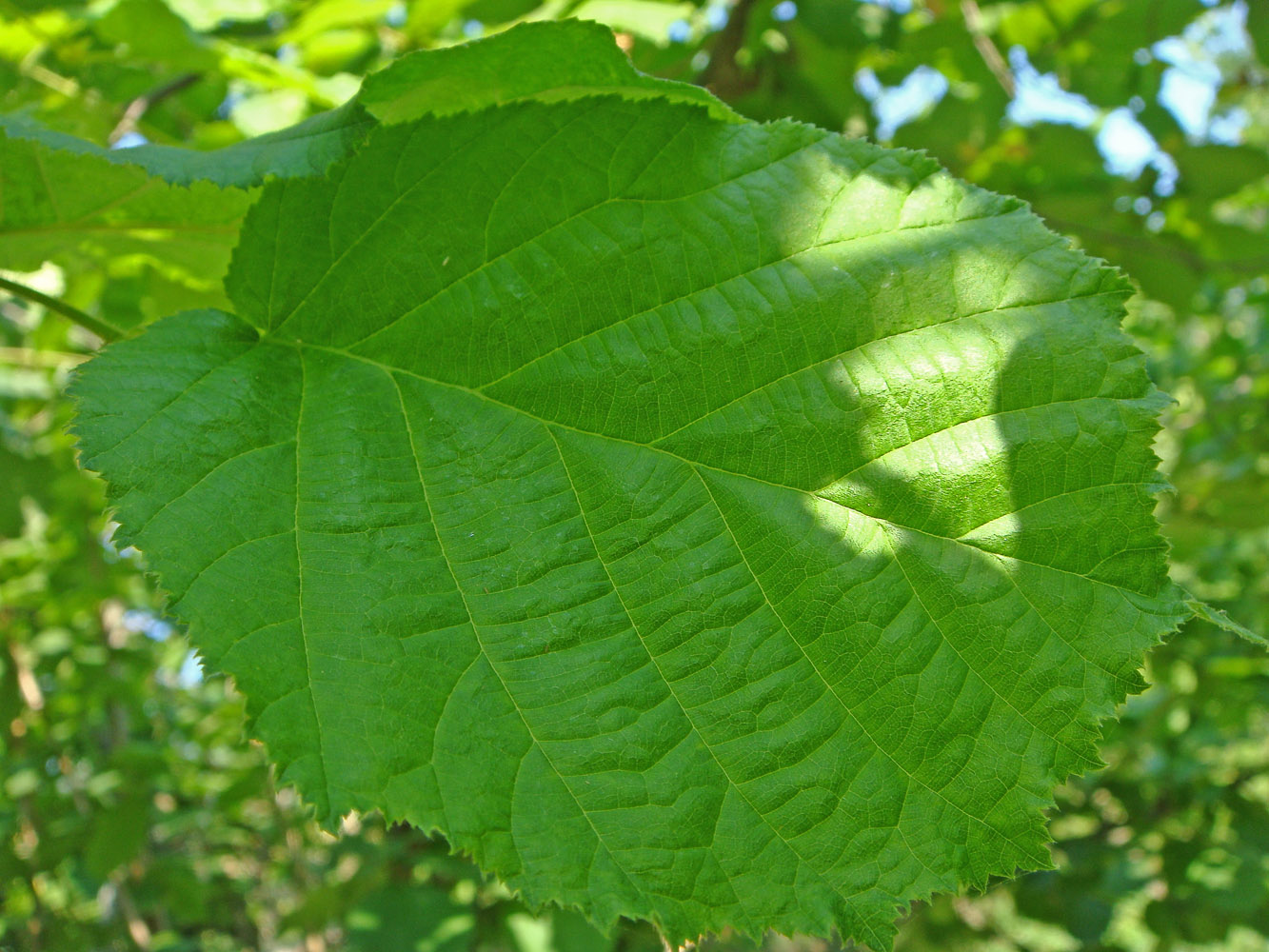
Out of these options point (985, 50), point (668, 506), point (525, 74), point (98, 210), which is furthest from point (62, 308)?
point (985, 50)

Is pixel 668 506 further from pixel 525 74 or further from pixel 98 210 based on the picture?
pixel 98 210

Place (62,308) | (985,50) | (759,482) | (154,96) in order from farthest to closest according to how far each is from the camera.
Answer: (985,50), (154,96), (62,308), (759,482)

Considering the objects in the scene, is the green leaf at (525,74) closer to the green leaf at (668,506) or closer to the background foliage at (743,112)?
the green leaf at (668,506)

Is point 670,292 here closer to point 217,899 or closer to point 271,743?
point 271,743

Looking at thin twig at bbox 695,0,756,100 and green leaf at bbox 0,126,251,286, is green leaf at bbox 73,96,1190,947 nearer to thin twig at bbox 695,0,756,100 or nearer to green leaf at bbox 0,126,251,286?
green leaf at bbox 0,126,251,286

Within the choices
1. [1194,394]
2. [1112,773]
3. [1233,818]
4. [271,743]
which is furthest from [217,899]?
[1194,394]

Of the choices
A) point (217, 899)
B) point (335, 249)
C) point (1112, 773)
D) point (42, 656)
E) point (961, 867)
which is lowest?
point (217, 899)
